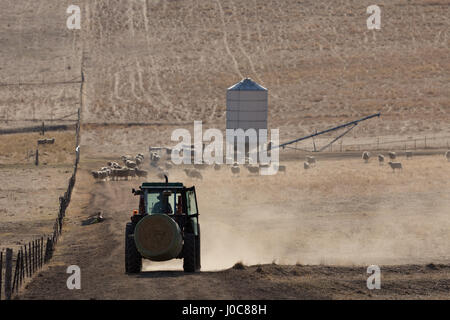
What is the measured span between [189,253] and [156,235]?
1443 millimetres

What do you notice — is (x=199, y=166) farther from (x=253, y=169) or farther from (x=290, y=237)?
(x=290, y=237)

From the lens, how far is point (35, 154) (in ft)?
237

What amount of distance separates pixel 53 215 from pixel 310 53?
80.6 m

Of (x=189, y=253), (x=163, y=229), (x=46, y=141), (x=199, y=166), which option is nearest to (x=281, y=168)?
(x=199, y=166)

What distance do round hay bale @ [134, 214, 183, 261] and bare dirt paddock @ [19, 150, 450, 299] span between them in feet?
2.40

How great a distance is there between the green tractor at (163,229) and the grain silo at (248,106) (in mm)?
48641

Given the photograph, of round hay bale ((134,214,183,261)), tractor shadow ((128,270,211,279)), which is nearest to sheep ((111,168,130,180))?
tractor shadow ((128,270,211,279))

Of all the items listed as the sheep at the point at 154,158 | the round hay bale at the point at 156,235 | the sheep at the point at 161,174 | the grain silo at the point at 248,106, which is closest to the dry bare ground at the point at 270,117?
the round hay bale at the point at 156,235

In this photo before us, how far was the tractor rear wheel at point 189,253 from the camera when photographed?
2150 centimetres

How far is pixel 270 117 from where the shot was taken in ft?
315

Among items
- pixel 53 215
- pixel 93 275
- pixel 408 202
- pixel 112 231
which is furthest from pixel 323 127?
pixel 93 275

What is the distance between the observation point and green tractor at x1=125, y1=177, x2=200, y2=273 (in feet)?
67.6
